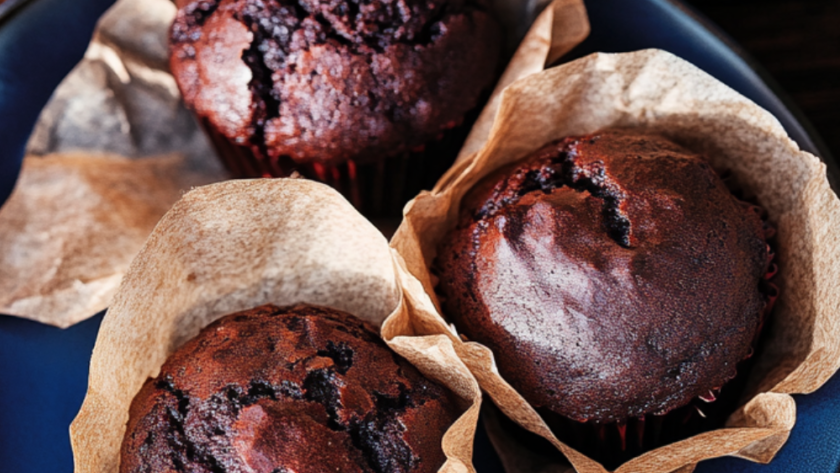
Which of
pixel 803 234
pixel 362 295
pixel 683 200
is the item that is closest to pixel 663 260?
pixel 683 200

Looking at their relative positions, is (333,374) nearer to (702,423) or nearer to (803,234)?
(702,423)

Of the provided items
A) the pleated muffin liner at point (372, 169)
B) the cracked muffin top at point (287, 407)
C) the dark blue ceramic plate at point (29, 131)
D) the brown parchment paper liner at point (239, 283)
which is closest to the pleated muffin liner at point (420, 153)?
the pleated muffin liner at point (372, 169)

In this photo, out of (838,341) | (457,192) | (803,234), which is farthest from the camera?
(457,192)

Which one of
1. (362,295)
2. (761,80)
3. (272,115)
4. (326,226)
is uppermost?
(761,80)

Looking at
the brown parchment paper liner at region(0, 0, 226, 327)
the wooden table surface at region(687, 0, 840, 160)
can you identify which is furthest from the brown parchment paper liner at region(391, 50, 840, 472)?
the brown parchment paper liner at region(0, 0, 226, 327)

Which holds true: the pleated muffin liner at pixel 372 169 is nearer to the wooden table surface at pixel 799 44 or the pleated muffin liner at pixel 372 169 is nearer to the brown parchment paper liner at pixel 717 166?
the brown parchment paper liner at pixel 717 166

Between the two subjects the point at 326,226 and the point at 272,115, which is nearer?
the point at 326,226

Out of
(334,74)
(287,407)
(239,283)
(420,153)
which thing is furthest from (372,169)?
(287,407)
